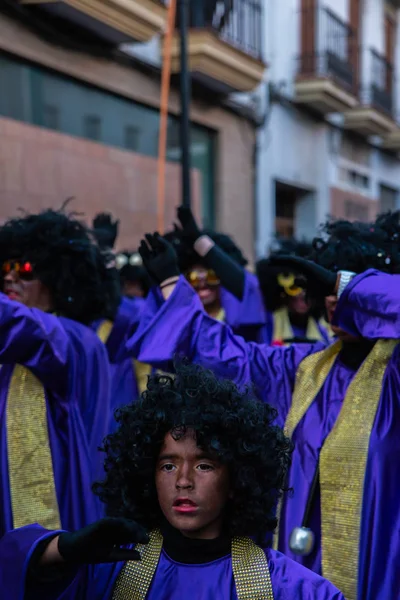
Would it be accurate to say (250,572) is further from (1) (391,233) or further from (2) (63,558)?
(1) (391,233)

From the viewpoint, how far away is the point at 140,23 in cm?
945

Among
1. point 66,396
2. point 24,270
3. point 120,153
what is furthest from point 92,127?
point 66,396

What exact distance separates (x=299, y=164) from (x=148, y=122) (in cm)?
510

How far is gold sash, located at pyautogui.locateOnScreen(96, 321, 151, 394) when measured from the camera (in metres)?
5.12

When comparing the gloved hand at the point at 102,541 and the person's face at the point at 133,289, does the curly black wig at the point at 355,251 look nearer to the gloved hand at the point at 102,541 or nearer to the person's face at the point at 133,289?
the gloved hand at the point at 102,541

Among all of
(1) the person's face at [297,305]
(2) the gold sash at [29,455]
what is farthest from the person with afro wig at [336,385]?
(1) the person's face at [297,305]

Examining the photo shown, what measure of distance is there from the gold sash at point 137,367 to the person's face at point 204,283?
53 centimetres

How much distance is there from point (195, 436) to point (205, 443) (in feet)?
0.10

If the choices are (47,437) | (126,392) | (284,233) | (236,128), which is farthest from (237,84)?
(47,437)

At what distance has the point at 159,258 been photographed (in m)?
3.32

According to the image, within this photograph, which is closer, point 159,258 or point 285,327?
point 159,258

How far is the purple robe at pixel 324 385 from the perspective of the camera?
8.86ft

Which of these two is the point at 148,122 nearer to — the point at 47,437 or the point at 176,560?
the point at 47,437

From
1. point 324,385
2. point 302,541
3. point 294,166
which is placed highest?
point 294,166
